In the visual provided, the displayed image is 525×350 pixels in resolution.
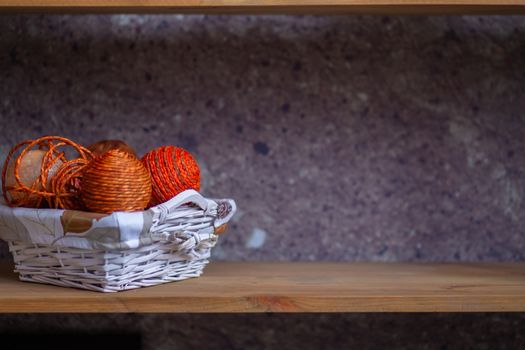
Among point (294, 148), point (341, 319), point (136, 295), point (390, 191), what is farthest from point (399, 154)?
point (136, 295)

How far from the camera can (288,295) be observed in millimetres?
897

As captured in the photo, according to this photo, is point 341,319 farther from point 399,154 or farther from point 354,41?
point 354,41

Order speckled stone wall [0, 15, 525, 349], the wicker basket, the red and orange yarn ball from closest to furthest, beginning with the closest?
the wicker basket → the red and orange yarn ball → speckled stone wall [0, 15, 525, 349]

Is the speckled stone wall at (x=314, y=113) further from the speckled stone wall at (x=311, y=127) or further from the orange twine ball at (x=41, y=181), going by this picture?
the orange twine ball at (x=41, y=181)

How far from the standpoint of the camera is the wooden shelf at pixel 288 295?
34.3 inches

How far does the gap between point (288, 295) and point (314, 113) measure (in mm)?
441

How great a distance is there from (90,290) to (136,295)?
7 cm

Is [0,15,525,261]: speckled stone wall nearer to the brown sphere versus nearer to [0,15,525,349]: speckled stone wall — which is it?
[0,15,525,349]: speckled stone wall

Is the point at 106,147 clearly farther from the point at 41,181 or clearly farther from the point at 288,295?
the point at 288,295

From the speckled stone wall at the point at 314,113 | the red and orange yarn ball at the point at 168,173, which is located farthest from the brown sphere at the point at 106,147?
the speckled stone wall at the point at 314,113

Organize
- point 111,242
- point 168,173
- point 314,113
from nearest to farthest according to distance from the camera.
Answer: point 111,242 < point 168,173 < point 314,113

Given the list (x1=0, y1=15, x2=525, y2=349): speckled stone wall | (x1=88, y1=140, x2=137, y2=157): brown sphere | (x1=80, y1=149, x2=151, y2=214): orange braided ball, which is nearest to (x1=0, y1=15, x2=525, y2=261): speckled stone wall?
(x1=0, y1=15, x2=525, y2=349): speckled stone wall

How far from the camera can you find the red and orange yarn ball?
968mm

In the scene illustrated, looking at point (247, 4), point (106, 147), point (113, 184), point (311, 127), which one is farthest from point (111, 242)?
point (311, 127)
